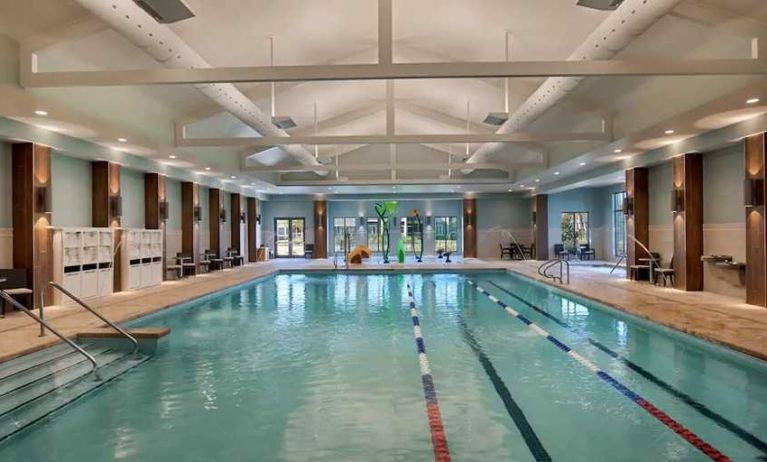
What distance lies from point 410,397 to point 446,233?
19064 mm

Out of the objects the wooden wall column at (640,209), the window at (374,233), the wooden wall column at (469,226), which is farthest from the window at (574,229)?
the wooden wall column at (640,209)

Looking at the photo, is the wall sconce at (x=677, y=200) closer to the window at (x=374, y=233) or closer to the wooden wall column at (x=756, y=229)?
the wooden wall column at (x=756, y=229)

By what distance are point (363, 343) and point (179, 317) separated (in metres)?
3.29

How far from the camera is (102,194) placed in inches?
380

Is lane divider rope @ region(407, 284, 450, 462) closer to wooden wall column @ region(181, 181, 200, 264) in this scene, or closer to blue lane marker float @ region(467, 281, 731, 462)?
blue lane marker float @ region(467, 281, 731, 462)

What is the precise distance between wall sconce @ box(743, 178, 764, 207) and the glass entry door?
1742cm

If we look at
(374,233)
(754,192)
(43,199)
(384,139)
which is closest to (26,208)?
(43,199)

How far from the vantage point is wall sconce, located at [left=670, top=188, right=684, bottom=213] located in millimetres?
9361

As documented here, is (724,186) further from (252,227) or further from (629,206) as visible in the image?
(252,227)

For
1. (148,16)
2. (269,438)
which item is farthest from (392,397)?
(148,16)

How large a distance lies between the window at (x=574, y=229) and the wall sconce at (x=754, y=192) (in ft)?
42.1

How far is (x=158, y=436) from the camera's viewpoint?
3459 millimetres

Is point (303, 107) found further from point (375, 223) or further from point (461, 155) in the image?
point (375, 223)

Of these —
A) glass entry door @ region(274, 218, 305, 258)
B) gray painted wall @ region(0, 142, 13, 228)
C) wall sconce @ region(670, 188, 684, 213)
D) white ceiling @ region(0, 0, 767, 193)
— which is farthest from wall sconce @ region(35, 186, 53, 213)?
glass entry door @ region(274, 218, 305, 258)
